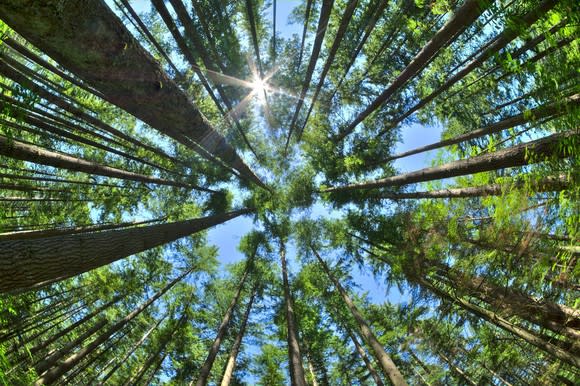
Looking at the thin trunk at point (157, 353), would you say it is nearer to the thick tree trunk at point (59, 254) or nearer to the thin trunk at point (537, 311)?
the thick tree trunk at point (59, 254)

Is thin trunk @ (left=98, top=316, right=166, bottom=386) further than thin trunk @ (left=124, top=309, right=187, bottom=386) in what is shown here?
Yes

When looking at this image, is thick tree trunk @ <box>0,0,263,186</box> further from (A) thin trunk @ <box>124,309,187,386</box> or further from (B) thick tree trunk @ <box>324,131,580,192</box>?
(A) thin trunk @ <box>124,309,187,386</box>

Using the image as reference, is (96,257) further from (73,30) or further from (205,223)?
(205,223)

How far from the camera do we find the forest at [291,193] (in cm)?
381

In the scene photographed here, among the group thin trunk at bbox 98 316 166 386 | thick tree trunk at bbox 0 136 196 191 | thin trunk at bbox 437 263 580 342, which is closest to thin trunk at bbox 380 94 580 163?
thin trunk at bbox 437 263 580 342

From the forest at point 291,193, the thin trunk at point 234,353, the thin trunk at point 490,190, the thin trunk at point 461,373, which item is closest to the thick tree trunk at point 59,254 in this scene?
the forest at point 291,193

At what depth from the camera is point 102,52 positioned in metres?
2.93

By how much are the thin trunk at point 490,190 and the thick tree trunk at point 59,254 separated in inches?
207

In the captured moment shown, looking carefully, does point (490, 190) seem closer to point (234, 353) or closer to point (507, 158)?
point (507, 158)

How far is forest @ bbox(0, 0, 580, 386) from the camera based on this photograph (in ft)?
12.5

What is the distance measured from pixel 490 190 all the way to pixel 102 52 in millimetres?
6848

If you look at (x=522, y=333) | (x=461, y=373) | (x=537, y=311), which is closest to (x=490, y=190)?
(x=537, y=311)

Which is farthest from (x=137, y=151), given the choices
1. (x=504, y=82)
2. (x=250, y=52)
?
(x=504, y=82)

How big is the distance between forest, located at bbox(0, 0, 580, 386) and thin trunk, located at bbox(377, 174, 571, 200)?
66 mm
